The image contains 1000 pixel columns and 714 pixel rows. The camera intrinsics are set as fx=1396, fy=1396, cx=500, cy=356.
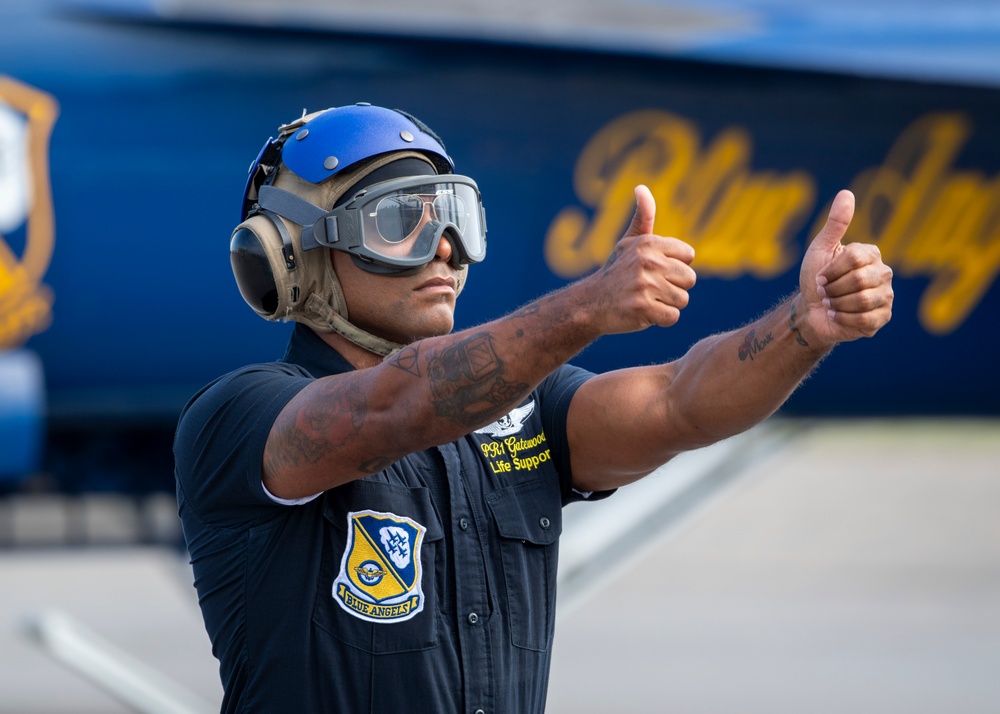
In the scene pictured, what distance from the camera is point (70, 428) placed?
6066mm

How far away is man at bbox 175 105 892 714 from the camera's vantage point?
6.76 ft

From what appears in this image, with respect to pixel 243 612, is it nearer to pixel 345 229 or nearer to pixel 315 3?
pixel 345 229

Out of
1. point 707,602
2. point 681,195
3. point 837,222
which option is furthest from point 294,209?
point 707,602

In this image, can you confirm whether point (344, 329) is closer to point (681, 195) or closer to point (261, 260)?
point (261, 260)

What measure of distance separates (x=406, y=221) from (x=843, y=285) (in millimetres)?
788

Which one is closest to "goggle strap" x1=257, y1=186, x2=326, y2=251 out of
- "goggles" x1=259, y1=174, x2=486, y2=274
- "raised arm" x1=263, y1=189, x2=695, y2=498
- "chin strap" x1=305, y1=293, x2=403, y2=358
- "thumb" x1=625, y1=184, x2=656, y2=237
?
"goggles" x1=259, y1=174, x2=486, y2=274

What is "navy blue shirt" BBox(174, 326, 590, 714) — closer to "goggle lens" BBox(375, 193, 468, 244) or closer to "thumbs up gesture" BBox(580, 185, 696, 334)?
"goggle lens" BBox(375, 193, 468, 244)

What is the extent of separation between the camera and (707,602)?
10.2 metres

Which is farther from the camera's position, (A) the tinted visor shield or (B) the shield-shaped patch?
(B) the shield-shaped patch

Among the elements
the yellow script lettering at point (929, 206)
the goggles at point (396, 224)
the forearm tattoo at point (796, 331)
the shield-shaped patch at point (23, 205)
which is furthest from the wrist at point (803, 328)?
the shield-shaped patch at point (23, 205)

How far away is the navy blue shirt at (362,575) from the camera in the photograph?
7.15 ft

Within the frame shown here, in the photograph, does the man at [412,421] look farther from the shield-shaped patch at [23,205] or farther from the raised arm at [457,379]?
the shield-shaped patch at [23,205]

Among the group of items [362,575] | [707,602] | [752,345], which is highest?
[752,345]

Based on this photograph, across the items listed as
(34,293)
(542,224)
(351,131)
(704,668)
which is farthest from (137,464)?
(351,131)
